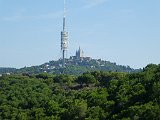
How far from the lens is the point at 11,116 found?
51.5m

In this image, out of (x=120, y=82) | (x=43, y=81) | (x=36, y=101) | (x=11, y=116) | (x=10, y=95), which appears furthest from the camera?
(x=43, y=81)

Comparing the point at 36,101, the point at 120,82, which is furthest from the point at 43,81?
the point at 120,82

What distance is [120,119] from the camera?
2933 cm

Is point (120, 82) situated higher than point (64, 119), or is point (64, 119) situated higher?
point (120, 82)

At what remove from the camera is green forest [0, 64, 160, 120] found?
3095cm

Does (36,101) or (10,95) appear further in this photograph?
(10,95)

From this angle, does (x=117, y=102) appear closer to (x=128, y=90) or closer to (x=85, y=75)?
(x=128, y=90)

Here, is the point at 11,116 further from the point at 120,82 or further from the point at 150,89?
the point at 150,89

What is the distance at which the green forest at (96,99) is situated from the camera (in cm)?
3095

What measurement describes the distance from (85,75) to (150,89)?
3433 cm

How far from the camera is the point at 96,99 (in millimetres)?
37688

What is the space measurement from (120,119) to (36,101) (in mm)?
30378

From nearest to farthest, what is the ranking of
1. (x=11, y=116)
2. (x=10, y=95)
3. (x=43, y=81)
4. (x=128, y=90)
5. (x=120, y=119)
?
1. (x=120, y=119)
2. (x=128, y=90)
3. (x=11, y=116)
4. (x=10, y=95)
5. (x=43, y=81)

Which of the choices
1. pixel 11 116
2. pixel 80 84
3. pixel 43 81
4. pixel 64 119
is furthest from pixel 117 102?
pixel 43 81
